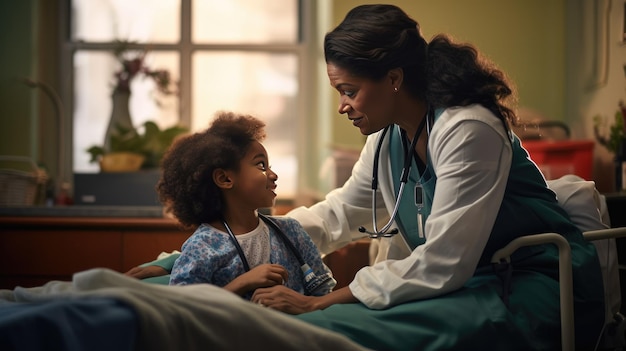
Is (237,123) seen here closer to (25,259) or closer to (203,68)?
(25,259)

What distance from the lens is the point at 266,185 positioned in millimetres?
1958

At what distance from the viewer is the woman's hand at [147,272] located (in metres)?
2.04

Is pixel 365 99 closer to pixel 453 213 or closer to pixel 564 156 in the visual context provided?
pixel 453 213

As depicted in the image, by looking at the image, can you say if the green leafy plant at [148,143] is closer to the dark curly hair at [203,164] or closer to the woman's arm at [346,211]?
the woman's arm at [346,211]

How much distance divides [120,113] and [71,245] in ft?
3.53

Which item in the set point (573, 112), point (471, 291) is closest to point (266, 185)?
point (471, 291)

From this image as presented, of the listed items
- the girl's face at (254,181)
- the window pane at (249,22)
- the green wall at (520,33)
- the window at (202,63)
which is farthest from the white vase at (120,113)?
the girl's face at (254,181)

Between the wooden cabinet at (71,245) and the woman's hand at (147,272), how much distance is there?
127 cm

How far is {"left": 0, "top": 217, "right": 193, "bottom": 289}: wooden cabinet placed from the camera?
133 inches

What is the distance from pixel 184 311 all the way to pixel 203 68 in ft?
14.0

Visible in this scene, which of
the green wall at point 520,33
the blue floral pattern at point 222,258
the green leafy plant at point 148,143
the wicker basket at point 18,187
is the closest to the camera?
the blue floral pattern at point 222,258

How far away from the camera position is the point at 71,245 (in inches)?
135

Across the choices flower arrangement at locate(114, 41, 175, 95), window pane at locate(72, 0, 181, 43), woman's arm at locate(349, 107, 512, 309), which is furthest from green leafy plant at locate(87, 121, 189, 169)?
woman's arm at locate(349, 107, 512, 309)

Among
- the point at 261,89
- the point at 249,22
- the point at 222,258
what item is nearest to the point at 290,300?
the point at 222,258
